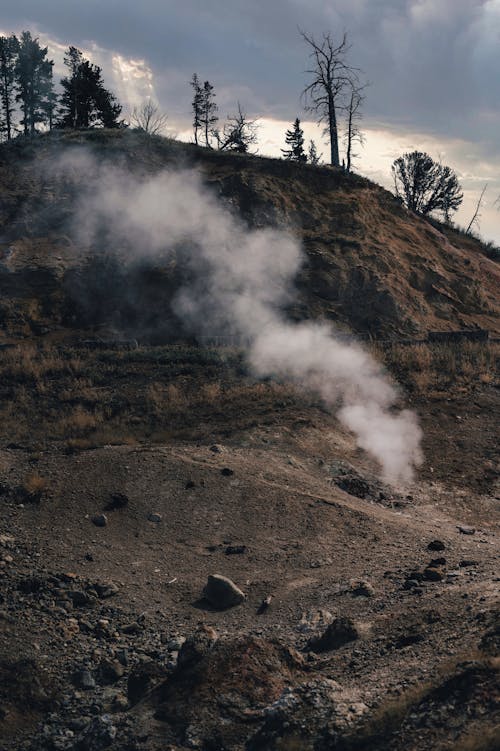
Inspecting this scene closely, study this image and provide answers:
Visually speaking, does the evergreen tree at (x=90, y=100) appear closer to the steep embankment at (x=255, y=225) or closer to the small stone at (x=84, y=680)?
the steep embankment at (x=255, y=225)

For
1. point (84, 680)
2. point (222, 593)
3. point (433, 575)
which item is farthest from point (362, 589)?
point (84, 680)

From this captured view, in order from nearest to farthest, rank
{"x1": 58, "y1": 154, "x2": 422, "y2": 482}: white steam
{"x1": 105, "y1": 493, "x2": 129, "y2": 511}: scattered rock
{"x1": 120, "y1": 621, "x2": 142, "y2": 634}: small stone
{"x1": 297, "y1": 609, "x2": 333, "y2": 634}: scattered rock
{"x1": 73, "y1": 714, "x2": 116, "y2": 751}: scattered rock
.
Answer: {"x1": 73, "y1": 714, "x2": 116, "y2": 751}: scattered rock < {"x1": 297, "y1": 609, "x2": 333, "y2": 634}: scattered rock < {"x1": 120, "y1": 621, "x2": 142, "y2": 634}: small stone < {"x1": 105, "y1": 493, "x2": 129, "y2": 511}: scattered rock < {"x1": 58, "y1": 154, "x2": 422, "y2": 482}: white steam

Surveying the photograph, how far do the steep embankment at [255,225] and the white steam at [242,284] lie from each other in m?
0.62

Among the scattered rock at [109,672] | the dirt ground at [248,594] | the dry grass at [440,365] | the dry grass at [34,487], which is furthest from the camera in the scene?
the dry grass at [440,365]

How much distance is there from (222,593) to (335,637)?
167 cm

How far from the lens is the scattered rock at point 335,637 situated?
Result: 7.05 m

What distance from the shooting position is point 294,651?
6.66 m

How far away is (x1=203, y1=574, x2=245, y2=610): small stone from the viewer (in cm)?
822

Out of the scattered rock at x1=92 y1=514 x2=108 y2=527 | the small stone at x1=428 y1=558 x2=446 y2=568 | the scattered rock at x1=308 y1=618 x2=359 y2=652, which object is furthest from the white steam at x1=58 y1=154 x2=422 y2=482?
the scattered rock at x1=308 y1=618 x2=359 y2=652

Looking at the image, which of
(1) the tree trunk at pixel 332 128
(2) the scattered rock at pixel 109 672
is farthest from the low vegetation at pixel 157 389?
(1) the tree trunk at pixel 332 128

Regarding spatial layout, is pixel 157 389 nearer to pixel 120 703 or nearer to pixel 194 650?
pixel 194 650

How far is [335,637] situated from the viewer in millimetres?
7090

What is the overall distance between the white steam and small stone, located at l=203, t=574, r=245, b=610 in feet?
19.1

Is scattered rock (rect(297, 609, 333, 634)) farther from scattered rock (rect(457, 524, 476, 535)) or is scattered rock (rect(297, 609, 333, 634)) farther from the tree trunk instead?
the tree trunk
